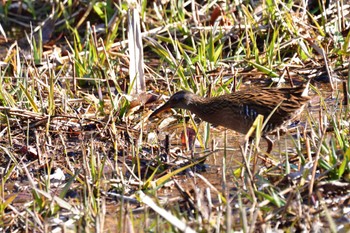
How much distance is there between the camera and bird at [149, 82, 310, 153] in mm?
5527

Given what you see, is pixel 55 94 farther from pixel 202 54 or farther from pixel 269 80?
pixel 269 80

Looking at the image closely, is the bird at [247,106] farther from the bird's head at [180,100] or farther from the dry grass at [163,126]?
the dry grass at [163,126]

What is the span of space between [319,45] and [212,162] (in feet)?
6.17

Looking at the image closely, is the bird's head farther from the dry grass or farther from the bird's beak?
the dry grass

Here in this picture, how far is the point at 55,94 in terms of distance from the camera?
6.47 metres

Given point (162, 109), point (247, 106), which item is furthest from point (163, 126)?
point (247, 106)

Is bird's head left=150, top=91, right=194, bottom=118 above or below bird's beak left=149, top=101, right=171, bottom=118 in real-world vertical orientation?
above

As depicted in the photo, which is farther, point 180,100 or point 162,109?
point 162,109

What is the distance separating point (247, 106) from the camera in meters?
5.64

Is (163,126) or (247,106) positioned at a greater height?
(247,106)

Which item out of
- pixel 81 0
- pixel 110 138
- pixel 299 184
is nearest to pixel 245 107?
pixel 110 138

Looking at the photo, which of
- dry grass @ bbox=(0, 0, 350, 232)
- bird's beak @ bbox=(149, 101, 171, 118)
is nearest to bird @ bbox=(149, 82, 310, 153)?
bird's beak @ bbox=(149, 101, 171, 118)

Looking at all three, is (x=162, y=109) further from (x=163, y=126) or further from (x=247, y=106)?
(x=247, y=106)

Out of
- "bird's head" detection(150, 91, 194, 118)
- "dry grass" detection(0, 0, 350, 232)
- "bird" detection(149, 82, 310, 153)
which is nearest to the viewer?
"dry grass" detection(0, 0, 350, 232)
